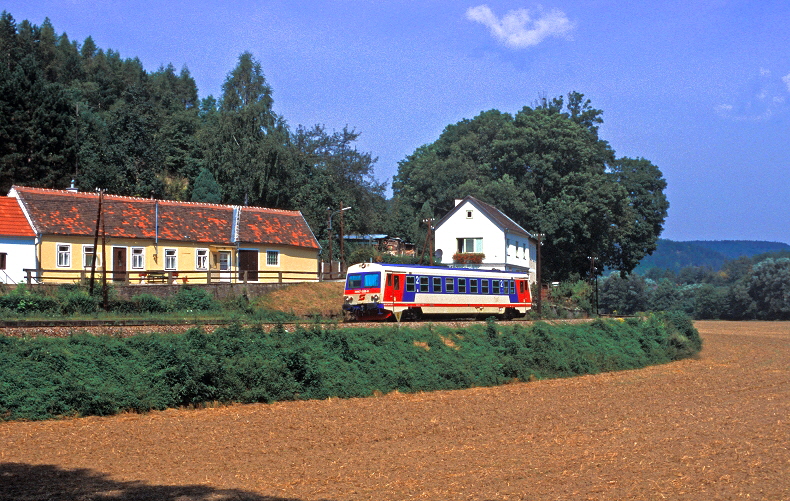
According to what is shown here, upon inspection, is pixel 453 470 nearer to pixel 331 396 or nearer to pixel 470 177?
pixel 331 396

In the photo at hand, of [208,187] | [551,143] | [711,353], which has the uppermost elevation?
[551,143]

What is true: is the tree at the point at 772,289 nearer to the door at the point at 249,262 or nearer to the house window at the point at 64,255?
the door at the point at 249,262

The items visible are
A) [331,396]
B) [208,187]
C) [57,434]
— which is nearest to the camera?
[57,434]

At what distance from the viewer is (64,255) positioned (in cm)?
4122

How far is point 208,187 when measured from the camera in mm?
61062

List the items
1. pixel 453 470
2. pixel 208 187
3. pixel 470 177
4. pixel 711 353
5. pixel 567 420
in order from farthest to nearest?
pixel 470 177 < pixel 208 187 < pixel 711 353 < pixel 567 420 < pixel 453 470

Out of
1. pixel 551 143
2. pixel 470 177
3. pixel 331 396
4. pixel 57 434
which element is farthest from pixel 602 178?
pixel 57 434

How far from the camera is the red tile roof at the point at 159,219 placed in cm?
4175

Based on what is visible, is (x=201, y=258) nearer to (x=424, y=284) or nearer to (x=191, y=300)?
(x=191, y=300)

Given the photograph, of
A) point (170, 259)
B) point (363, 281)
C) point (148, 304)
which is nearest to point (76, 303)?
point (148, 304)

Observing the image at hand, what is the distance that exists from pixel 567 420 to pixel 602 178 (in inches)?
2358

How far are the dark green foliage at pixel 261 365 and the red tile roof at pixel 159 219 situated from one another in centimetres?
2047

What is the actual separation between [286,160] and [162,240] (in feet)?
67.9

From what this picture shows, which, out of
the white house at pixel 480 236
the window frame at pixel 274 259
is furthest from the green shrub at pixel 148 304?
the white house at pixel 480 236
